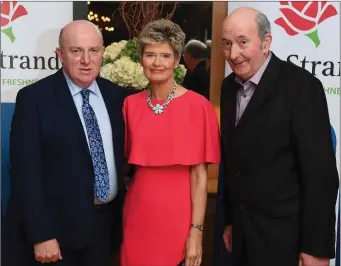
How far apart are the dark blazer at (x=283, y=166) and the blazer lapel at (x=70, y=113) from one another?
0.66 m

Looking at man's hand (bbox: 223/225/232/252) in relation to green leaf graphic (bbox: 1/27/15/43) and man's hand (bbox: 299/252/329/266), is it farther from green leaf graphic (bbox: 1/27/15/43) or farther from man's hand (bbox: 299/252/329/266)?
green leaf graphic (bbox: 1/27/15/43)

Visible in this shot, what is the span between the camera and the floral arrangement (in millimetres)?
2793

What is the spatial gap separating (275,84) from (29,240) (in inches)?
50.6

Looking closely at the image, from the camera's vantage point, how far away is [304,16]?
2.98 m

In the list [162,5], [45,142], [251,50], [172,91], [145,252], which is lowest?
[145,252]

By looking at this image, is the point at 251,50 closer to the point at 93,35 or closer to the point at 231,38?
the point at 231,38

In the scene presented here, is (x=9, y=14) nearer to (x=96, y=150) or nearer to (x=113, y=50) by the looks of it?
(x=113, y=50)

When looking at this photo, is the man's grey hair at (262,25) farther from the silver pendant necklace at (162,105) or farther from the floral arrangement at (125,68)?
the floral arrangement at (125,68)

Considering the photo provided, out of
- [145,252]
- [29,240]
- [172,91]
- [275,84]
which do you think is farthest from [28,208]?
[275,84]

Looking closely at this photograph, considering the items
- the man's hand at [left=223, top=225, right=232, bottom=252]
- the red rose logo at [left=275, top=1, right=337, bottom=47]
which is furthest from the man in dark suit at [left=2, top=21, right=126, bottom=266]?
the red rose logo at [left=275, top=1, right=337, bottom=47]

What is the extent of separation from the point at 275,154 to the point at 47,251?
1.10 meters

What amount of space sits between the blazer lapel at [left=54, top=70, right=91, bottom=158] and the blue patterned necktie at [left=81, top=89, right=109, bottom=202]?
0.19 ft

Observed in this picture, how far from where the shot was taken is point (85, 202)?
7.06ft

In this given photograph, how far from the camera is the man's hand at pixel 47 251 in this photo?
82.2 inches
